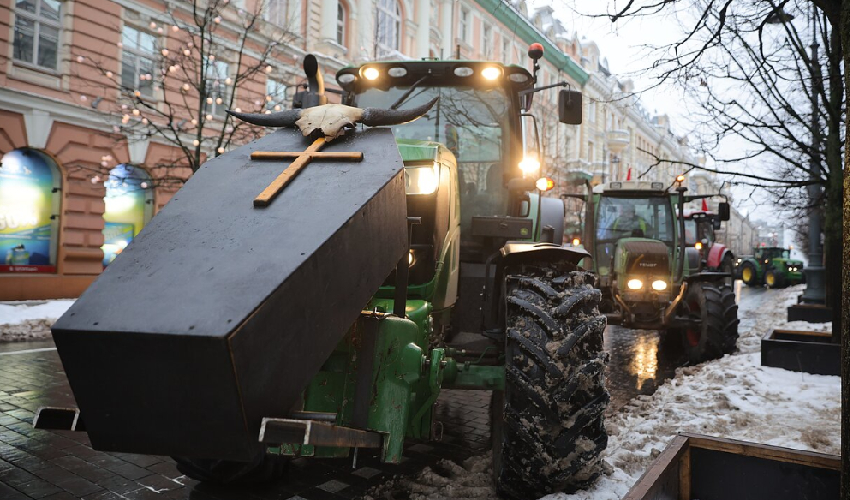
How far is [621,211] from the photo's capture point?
10.3 meters

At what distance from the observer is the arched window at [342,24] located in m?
22.7

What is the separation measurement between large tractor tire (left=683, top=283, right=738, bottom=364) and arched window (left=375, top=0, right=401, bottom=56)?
17.6 metres

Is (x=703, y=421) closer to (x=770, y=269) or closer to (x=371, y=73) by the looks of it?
(x=371, y=73)

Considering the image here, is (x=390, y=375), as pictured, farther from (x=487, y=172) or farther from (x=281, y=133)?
(x=487, y=172)

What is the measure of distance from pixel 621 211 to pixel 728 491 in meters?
7.64

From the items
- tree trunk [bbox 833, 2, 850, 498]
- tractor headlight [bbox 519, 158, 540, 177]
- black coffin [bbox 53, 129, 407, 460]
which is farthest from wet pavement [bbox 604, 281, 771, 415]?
black coffin [bbox 53, 129, 407, 460]

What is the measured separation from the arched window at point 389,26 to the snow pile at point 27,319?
15517 mm

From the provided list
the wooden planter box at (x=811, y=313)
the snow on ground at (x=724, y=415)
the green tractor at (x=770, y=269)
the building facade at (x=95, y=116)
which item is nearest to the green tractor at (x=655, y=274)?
the snow on ground at (x=724, y=415)

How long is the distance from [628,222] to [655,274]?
1.78m

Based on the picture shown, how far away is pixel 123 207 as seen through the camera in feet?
52.4

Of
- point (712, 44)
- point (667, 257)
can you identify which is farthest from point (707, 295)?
point (712, 44)

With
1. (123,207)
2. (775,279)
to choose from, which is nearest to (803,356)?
(123,207)

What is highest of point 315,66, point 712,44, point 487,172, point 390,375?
point 712,44

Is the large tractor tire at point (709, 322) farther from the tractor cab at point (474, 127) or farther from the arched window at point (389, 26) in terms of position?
the arched window at point (389, 26)
